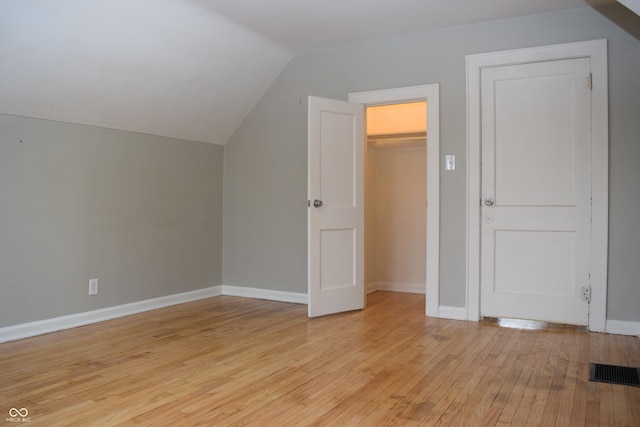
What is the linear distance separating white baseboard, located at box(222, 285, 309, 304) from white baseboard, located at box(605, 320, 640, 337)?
8.20 ft

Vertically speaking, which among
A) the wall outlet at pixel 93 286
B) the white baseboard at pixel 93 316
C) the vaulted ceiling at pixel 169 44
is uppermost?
the vaulted ceiling at pixel 169 44

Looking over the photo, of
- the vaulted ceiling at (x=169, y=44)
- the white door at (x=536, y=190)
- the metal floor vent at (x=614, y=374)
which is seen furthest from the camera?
the white door at (x=536, y=190)

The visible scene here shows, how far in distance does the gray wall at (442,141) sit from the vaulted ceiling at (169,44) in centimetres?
16

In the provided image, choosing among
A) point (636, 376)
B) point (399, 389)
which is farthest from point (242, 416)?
point (636, 376)

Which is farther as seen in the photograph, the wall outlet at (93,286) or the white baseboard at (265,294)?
the white baseboard at (265,294)

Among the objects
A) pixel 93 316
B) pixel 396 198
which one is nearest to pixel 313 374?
pixel 93 316

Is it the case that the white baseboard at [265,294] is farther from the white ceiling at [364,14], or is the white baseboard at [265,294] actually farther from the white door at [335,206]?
the white ceiling at [364,14]

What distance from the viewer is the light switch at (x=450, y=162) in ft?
13.5

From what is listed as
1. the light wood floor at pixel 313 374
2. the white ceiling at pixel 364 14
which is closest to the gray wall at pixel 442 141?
the white ceiling at pixel 364 14

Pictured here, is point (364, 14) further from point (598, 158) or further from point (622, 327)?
point (622, 327)

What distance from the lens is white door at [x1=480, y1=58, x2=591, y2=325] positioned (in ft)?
12.2

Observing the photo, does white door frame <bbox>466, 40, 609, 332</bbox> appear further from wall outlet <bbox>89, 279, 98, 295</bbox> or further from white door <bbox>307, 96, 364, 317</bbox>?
wall outlet <bbox>89, 279, 98, 295</bbox>

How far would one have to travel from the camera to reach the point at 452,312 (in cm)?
411

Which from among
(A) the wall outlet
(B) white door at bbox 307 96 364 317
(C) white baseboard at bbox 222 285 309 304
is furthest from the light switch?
(A) the wall outlet
